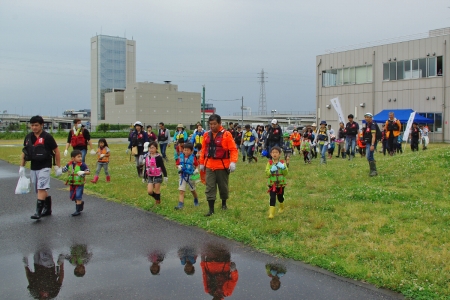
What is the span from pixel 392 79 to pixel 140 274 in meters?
39.4

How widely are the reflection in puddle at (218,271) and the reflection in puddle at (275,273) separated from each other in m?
0.43

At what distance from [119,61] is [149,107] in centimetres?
3590

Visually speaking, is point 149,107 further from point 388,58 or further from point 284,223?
point 284,223

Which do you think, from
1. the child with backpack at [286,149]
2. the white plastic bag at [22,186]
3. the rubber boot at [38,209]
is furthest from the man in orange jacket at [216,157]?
the child with backpack at [286,149]

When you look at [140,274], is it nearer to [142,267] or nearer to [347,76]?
[142,267]

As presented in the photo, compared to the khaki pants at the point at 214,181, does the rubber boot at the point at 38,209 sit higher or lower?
lower

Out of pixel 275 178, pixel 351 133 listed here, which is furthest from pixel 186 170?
pixel 351 133

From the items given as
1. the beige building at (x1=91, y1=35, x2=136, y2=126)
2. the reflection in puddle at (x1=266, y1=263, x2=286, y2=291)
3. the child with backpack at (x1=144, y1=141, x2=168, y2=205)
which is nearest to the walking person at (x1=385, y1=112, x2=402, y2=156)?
the child with backpack at (x1=144, y1=141, x2=168, y2=205)

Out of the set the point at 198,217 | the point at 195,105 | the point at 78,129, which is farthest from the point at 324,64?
the point at 195,105

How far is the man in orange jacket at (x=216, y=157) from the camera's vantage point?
8.33m

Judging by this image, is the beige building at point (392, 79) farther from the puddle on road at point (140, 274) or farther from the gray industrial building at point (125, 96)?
the gray industrial building at point (125, 96)

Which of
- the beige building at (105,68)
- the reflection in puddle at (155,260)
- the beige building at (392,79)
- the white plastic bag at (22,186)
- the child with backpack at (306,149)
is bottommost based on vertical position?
the reflection in puddle at (155,260)

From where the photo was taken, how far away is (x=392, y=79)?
131ft

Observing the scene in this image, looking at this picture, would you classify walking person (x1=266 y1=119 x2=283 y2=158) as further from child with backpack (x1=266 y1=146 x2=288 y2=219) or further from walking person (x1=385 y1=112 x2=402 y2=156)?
child with backpack (x1=266 y1=146 x2=288 y2=219)
